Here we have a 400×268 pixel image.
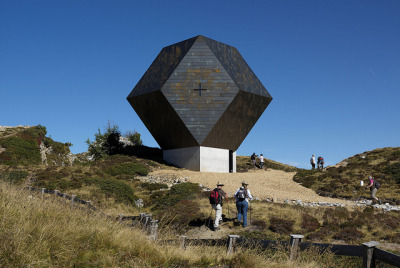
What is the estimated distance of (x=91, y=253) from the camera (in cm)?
699

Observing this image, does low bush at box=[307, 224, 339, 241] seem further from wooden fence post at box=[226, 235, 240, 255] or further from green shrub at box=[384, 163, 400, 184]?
green shrub at box=[384, 163, 400, 184]

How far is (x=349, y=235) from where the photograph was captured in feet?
53.5

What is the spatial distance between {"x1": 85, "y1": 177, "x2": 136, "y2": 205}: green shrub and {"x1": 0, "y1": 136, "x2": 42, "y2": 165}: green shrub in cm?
1332

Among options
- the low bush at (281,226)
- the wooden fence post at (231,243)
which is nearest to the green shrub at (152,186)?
the low bush at (281,226)

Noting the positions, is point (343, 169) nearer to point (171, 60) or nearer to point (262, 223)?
point (171, 60)

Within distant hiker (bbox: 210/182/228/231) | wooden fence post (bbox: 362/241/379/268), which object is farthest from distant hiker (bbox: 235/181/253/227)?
wooden fence post (bbox: 362/241/379/268)

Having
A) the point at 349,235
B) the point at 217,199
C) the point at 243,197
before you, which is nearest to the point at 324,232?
the point at 349,235

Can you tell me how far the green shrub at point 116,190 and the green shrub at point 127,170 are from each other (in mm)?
5419

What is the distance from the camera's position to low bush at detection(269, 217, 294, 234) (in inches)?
672

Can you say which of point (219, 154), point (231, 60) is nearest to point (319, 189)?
point (219, 154)

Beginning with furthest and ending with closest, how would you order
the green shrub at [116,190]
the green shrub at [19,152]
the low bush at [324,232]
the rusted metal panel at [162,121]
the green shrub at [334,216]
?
1. the green shrub at [19,152]
2. the rusted metal panel at [162,121]
3. the green shrub at [116,190]
4. the green shrub at [334,216]
5. the low bush at [324,232]

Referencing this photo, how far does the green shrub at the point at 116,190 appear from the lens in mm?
25242

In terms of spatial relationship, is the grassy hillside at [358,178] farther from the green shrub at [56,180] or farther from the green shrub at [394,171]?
the green shrub at [56,180]

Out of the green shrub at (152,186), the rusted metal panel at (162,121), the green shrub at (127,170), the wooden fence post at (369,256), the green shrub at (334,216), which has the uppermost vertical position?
the rusted metal panel at (162,121)
